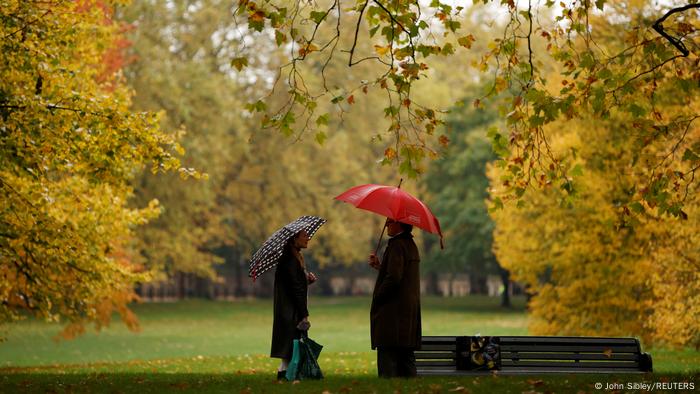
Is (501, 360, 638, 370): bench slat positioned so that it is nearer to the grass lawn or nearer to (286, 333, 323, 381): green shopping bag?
the grass lawn

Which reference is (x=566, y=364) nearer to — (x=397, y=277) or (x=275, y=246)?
(x=397, y=277)

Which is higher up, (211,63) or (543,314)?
(211,63)

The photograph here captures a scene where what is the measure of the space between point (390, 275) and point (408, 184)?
41224 millimetres

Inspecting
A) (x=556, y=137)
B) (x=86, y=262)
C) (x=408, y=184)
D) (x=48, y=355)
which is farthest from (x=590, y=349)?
(x=408, y=184)

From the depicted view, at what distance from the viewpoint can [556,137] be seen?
26.4 meters

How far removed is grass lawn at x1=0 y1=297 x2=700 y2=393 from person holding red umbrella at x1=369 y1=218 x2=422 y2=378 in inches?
19.4

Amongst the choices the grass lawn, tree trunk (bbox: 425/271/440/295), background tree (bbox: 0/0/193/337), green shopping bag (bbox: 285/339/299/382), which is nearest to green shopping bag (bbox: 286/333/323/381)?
green shopping bag (bbox: 285/339/299/382)

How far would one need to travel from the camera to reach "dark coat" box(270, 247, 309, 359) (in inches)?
437

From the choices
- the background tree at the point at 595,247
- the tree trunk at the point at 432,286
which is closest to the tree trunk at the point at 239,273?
the tree trunk at the point at 432,286

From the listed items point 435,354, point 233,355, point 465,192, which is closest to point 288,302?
point 435,354

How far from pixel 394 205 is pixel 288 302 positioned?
1.74 metres

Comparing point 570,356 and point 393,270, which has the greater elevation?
point 393,270

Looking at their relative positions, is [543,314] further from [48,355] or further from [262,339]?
[48,355]

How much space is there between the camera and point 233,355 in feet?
86.6
